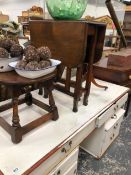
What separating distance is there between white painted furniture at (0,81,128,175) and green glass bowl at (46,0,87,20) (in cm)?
60

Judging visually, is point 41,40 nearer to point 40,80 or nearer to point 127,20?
point 40,80

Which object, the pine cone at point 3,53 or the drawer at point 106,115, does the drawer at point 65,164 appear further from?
the pine cone at point 3,53

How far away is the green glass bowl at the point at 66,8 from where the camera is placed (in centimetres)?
109

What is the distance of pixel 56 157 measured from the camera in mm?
849

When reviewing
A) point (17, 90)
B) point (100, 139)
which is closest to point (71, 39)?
point (17, 90)

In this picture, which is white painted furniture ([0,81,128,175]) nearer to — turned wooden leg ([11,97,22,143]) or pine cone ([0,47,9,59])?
turned wooden leg ([11,97,22,143])

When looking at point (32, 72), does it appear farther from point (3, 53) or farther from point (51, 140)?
point (51, 140)

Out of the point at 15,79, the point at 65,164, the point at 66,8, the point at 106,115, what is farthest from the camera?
the point at 106,115

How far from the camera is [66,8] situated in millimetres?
1091

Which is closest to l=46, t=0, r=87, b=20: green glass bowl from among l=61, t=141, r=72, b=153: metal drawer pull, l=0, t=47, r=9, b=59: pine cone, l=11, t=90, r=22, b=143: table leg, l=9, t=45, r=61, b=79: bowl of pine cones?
l=9, t=45, r=61, b=79: bowl of pine cones

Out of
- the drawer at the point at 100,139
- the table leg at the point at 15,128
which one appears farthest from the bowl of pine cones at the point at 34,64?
the drawer at the point at 100,139

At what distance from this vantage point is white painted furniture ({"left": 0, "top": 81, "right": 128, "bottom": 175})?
72cm

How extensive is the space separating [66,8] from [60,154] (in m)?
0.88

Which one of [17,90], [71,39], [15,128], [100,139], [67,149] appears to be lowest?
[100,139]
